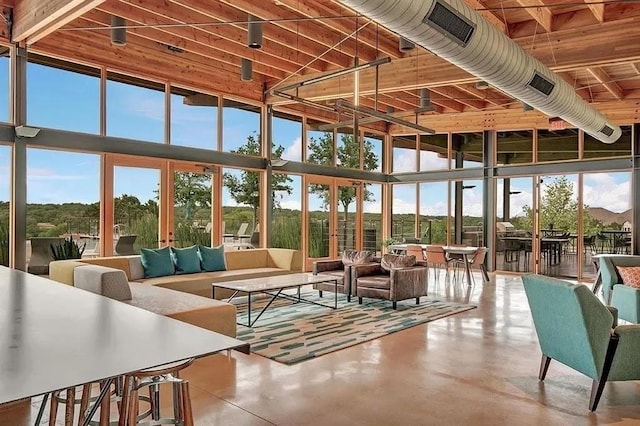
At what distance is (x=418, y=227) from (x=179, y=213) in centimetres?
700

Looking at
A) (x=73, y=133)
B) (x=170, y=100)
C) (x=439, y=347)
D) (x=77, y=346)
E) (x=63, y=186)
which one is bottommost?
(x=439, y=347)

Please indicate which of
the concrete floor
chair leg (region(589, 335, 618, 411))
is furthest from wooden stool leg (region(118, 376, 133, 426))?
chair leg (region(589, 335, 618, 411))

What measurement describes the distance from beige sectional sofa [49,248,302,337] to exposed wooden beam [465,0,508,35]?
4324 mm

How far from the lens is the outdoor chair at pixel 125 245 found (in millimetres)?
7801

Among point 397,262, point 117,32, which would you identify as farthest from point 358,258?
→ point 117,32

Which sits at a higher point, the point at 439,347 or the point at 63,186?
the point at 63,186

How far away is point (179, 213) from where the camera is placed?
8703 mm

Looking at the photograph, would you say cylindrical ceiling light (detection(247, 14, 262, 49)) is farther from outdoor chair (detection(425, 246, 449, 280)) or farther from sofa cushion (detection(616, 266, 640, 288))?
outdoor chair (detection(425, 246, 449, 280))

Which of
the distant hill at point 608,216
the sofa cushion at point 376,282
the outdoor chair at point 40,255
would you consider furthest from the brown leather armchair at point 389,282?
the distant hill at point 608,216

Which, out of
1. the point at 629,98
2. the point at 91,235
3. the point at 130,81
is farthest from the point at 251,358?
the point at 629,98

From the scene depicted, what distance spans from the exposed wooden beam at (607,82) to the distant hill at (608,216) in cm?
246

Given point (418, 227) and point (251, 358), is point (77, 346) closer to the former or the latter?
point (251, 358)

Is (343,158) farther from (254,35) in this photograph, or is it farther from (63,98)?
(254,35)

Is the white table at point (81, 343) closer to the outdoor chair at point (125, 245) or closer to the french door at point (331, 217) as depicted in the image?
the outdoor chair at point (125, 245)
